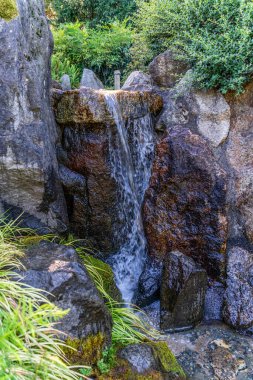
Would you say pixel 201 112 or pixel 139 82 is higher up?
pixel 139 82

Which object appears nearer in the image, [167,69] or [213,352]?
[213,352]

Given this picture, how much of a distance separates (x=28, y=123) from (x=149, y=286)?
2.26 m

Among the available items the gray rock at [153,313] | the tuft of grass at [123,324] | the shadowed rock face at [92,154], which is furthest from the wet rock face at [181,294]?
the shadowed rock face at [92,154]

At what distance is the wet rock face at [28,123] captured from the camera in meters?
2.93

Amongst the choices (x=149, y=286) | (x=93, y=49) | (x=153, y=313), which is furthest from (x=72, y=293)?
(x=93, y=49)

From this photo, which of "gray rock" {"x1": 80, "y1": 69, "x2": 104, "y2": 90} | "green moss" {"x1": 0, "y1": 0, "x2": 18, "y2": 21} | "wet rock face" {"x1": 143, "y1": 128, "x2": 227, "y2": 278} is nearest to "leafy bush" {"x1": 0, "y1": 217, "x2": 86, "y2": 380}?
"green moss" {"x1": 0, "y1": 0, "x2": 18, "y2": 21}

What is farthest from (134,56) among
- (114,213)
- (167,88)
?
(114,213)

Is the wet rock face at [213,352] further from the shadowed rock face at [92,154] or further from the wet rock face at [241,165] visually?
the shadowed rock face at [92,154]

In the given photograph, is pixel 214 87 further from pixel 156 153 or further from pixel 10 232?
pixel 10 232

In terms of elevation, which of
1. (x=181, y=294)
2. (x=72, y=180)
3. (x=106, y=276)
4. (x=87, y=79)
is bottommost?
(x=181, y=294)

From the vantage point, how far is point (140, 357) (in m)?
2.50

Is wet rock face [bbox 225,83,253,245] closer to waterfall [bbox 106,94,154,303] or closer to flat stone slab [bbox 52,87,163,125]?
waterfall [bbox 106,94,154,303]

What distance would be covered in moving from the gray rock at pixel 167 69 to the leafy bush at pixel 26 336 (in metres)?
3.22

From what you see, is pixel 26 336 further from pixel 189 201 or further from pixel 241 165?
pixel 241 165
